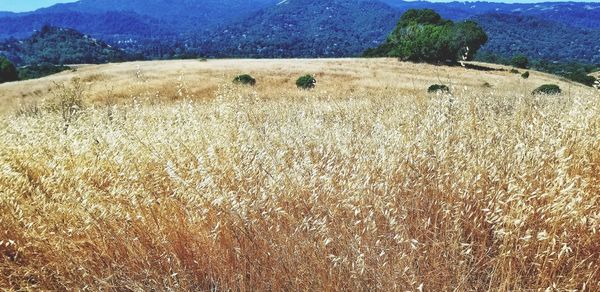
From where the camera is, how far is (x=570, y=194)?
97.5 inches

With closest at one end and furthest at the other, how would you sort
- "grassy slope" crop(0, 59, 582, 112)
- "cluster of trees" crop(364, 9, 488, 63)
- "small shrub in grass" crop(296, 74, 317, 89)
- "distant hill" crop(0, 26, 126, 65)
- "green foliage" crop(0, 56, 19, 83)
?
"grassy slope" crop(0, 59, 582, 112)
"small shrub in grass" crop(296, 74, 317, 89)
"cluster of trees" crop(364, 9, 488, 63)
"green foliage" crop(0, 56, 19, 83)
"distant hill" crop(0, 26, 126, 65)

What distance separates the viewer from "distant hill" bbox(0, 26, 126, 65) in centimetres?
13775

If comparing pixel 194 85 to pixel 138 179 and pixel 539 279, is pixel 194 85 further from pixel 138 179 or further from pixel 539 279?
pixel 539 279

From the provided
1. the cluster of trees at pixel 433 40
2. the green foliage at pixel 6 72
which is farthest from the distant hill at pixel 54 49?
the cluster of trees at pixel 433 40

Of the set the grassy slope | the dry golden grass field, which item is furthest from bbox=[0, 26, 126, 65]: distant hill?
the dry golden grass field

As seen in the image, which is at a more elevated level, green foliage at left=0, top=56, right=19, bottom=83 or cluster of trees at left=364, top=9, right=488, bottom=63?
cluster of trees at left=364, top=9, right=488, bottom=63

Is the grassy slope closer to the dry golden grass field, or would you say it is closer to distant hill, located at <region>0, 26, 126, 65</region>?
the dry golden grass field

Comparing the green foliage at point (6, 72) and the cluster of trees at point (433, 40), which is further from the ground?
the cluster of trees at point (433, 40)

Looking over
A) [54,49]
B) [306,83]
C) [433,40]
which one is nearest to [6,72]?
[306,83]

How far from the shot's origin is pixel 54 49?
160 metres

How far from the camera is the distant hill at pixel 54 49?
137750 millimetres

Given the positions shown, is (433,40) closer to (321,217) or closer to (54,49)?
(321,217)

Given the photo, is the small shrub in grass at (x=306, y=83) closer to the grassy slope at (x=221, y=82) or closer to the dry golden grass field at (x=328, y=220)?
the grassy slope at (x=221, y=82)

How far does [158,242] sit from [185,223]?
0.26 metres
